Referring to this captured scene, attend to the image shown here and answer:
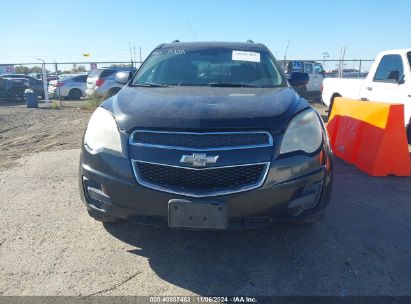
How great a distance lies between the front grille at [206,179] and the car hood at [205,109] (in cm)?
30

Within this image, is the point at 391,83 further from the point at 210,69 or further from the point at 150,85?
the point at 150,85

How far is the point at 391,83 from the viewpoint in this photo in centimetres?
690

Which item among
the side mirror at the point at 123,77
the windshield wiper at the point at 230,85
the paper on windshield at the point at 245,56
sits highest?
the paper on windshield at the point at 245,56

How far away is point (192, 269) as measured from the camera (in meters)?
3.03

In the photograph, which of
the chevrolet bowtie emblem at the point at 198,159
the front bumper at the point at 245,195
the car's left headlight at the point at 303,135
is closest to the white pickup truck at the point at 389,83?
the car's left headlight at the point at 303,135

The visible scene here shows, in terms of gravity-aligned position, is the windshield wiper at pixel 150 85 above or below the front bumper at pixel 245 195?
above

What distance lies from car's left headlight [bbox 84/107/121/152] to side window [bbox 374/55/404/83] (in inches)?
222

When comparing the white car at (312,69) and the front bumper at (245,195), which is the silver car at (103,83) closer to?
the white car at (312,69)

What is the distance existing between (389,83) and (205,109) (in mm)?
5229

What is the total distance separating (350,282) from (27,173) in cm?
475

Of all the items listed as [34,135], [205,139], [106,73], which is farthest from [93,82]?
[205,139]

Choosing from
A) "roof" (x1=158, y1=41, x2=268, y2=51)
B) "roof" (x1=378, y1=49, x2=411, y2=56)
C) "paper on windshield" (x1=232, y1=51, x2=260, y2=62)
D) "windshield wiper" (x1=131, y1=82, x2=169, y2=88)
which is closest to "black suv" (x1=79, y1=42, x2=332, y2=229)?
"windshield wiper" (x1=131, y1=82, x2=169, y2=88)

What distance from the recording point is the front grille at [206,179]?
2.73m

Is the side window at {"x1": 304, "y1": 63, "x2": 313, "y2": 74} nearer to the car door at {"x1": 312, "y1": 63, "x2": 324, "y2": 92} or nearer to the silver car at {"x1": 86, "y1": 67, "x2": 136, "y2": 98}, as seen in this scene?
the car door at {"x1": 312, "y1": 63, "x2": 324, "y2": 92}
